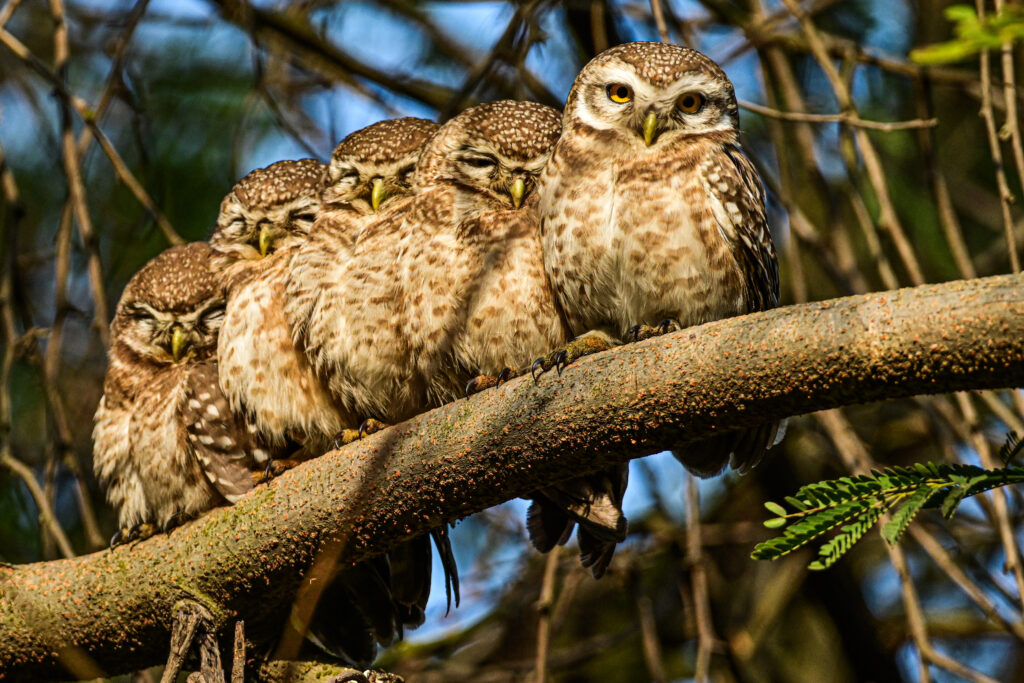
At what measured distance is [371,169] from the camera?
3.93 m

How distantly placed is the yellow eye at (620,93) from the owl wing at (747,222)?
34 cm

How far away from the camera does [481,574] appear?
17.8 feet

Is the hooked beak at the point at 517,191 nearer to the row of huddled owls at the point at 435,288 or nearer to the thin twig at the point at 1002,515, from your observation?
the row of huddled owls at the point at 435,288

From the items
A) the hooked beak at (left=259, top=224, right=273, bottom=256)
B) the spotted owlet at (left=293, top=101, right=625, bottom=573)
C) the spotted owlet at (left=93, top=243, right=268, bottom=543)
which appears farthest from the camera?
the hooked beak at (left=259, top=224, right=273, bottom=256)

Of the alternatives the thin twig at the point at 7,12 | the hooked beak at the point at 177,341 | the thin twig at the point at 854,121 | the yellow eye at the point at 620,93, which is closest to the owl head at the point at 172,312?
the hooked beak at the point at 177,341

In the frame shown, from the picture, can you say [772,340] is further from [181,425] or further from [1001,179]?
[181,425]

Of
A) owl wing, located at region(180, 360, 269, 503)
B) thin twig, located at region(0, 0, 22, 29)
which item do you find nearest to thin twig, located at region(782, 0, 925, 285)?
owl wing, located at region(180, 360, 269, 503)

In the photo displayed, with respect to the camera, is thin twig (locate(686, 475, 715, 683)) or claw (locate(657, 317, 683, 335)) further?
thin twig (locate(686, 475, 715, 683))

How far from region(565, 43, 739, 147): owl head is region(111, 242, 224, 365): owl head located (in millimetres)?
1552

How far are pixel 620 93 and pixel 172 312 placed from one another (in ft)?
6.06

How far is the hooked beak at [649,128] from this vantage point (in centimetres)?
330

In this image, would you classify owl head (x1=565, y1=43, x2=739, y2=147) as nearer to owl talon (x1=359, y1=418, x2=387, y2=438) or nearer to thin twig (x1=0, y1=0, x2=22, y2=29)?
owl talon (x1=359, y1=418, x2=387, y2=438)

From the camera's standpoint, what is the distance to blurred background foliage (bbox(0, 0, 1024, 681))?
423 cm

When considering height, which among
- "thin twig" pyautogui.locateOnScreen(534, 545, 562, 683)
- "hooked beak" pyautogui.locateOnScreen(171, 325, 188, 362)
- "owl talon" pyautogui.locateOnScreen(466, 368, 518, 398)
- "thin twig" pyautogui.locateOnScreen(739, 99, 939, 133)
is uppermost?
"hooked beak" pyautogui.locateOnScreen(171, 325, 188, 362)
